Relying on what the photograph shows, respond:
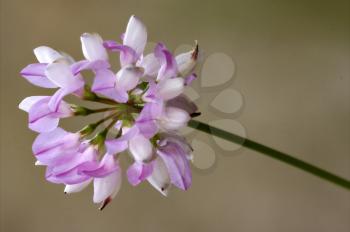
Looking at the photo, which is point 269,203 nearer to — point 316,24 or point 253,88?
point 253,88

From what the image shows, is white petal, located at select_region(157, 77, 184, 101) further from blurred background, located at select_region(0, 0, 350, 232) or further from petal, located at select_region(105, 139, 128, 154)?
blurred background, located at select_region(0, 0, 350, 232)

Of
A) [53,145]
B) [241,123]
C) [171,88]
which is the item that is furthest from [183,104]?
[241,123]

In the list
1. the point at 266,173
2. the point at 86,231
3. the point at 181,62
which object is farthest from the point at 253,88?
the point at 181,62

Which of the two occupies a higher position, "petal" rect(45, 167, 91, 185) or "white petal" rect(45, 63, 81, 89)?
"white petal" rect(45, 63, 81, 89)

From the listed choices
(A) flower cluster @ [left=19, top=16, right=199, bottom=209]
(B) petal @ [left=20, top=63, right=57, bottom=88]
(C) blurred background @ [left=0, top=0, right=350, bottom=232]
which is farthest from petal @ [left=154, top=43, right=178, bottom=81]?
(C) blurred background @ [left=0, top=0, right=350, bottom=232]

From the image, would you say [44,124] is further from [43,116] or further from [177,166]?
[177,166]

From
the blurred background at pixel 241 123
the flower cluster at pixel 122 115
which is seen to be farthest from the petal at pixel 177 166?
the blurred background at pixel 241 123
